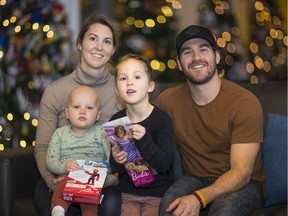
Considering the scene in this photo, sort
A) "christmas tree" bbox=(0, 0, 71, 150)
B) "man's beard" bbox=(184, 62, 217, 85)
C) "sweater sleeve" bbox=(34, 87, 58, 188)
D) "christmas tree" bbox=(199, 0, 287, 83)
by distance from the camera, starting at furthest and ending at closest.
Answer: "christmas tree" bbox=(199, 0, 287, 83) < "christmas tree" bbox=(0, 0, 71, 150) < "sweater sleeve" bbox=(34, 87, 58, 188) < "man's beard" bbox=(184, 62, 217, 85)

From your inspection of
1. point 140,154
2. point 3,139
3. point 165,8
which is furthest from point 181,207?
point 165,8

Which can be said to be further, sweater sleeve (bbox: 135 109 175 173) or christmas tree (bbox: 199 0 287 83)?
christmas tree (bbox: 199 0 287 83)

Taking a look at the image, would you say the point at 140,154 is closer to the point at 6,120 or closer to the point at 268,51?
the point at 6,120

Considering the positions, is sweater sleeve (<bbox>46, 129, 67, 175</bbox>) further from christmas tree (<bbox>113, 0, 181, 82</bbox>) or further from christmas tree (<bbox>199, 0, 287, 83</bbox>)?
christmas tree (<bbox>199, 0, 287, 83</bbox>)

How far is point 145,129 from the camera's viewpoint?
2441 millimetres

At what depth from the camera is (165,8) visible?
15.8 feet

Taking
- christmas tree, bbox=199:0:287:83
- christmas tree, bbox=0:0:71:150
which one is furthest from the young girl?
christmas tree, bbox=199:0:287:83

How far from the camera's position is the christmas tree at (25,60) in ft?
12.8

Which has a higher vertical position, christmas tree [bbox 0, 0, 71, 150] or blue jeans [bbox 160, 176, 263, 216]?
christmas tree [bbox 0, 0, 71, 150]

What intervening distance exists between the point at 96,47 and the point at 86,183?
81 centimetres

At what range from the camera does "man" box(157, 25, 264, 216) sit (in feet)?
8.13

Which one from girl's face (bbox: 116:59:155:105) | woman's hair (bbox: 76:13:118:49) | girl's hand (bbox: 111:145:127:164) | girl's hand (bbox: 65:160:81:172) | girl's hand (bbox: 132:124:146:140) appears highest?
woman's hair (bbox: 76:13:118:49)

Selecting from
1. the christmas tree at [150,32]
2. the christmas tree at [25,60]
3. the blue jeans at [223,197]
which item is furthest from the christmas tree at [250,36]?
the blue jeans at [223,197]

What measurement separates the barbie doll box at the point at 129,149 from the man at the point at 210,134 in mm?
158
